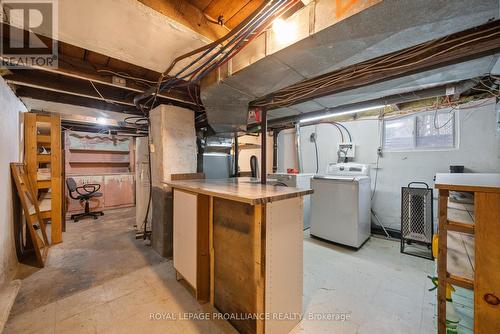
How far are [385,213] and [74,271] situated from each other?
184 inches

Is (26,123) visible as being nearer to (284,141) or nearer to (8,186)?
(8,186)

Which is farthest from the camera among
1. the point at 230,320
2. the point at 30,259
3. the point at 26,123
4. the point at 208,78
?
the point at 26,123

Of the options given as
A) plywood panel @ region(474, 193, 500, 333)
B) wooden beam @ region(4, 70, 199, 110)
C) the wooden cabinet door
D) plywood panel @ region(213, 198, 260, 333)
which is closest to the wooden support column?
plywood panel @ region(213, 198, 260, 333)

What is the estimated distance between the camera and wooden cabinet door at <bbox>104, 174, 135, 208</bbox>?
5434 mm

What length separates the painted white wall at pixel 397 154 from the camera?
262 cm

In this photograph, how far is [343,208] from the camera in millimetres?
3020

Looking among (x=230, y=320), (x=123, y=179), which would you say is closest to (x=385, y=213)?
(x=230, y=320)

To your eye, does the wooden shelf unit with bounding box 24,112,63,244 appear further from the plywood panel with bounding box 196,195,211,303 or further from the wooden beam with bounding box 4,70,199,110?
the plywood panel with bounding box 196,195,211,303

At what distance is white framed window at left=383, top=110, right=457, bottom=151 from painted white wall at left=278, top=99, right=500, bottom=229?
90 millimetres

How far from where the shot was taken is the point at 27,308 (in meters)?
1.75

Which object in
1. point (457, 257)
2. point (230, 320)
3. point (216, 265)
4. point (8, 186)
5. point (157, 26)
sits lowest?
point (230, 320)

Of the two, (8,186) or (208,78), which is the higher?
(208,78)

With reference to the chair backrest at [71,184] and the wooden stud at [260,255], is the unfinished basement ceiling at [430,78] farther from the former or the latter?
the chair backrest at [71,184]

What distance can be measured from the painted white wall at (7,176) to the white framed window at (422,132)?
5.26 m
